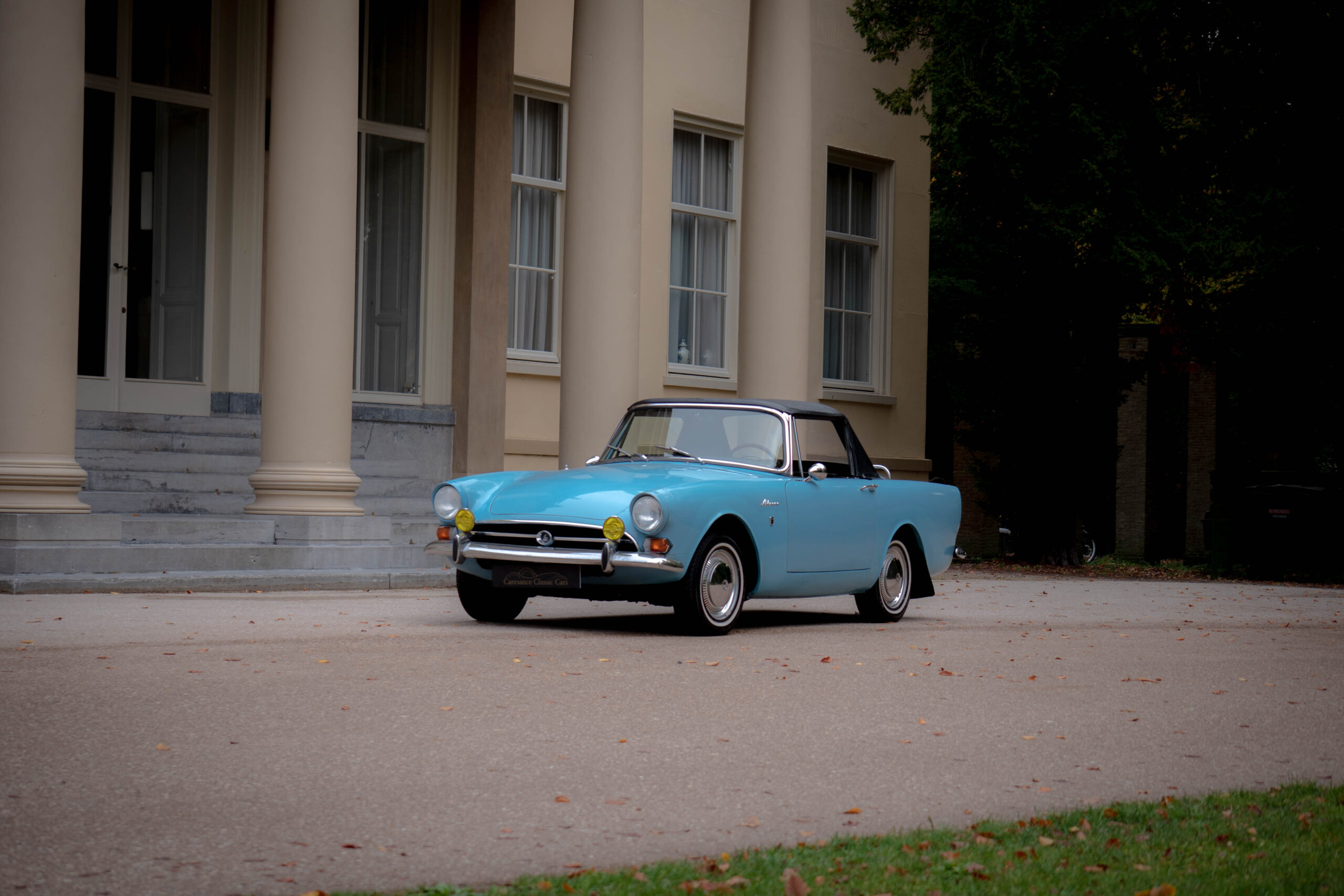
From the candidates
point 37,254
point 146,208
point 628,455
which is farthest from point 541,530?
point 146,208

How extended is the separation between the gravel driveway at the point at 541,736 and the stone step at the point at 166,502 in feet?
12.3

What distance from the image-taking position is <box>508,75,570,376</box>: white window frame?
1889 cm

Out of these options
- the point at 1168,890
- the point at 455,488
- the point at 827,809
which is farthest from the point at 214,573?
the point at 1168,890

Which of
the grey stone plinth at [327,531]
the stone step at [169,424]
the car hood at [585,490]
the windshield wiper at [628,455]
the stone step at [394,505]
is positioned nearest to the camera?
the car hood at [585,490]

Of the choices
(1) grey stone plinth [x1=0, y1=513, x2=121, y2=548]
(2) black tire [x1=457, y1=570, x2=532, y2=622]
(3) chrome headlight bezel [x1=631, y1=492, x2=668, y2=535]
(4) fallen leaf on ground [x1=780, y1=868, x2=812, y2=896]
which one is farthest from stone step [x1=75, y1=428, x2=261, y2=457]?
(4) fallen leaf on ground [x1=780, y1=868, x2=812, y2=896]

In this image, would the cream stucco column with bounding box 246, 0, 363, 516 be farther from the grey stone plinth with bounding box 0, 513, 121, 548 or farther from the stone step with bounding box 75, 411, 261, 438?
the stone step with bounding box 75, 411, 261, 438

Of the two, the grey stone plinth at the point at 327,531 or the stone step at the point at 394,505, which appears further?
the stone step at the point at 394,505

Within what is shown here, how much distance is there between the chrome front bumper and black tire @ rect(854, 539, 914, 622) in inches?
95.9

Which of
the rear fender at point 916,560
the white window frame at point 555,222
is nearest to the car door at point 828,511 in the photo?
the rear fender at point 916,560

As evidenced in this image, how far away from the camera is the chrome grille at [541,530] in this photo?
941cm

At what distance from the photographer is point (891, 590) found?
11570mm

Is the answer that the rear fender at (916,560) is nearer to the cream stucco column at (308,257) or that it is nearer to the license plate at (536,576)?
the license plate at (536,576)

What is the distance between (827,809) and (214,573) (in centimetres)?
844

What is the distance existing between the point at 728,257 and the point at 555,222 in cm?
290
